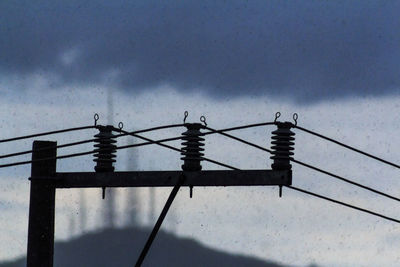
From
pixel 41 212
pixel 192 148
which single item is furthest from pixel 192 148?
pixel 41 212

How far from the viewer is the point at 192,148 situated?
19.2 meters

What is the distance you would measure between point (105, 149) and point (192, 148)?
167cm

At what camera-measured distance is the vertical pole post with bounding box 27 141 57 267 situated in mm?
19828

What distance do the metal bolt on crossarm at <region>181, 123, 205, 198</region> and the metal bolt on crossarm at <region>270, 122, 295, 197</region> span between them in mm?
1236

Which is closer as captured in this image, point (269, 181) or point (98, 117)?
point (269, 181)

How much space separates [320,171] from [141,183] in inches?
120

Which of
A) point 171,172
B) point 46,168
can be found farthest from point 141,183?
point 46,168

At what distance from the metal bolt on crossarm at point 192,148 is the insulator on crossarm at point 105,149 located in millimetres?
1409

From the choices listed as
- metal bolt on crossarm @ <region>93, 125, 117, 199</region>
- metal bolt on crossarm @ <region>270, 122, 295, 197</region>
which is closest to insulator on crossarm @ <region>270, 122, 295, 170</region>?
metal bolt on crossarm @ <region>270, 122, 295, 197</region>

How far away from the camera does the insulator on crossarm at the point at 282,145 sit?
1866 cm

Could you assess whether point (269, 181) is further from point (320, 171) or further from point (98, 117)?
point (98, 117)

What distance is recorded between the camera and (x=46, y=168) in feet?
65.7

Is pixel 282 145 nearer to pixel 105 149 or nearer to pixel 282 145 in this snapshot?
pixel 282 145

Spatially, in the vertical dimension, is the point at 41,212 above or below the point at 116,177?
below
